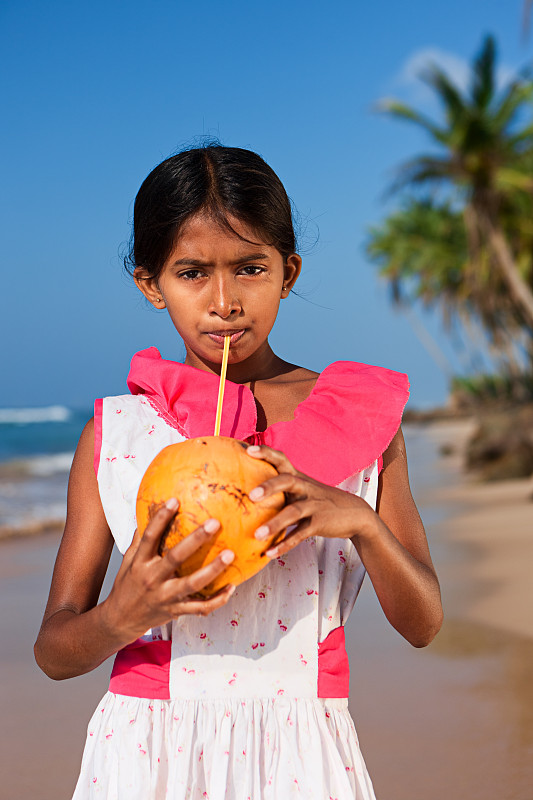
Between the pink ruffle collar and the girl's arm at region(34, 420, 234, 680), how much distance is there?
0.18 m

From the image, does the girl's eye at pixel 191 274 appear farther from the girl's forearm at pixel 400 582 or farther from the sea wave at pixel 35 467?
the sea wave at pixel 35 467

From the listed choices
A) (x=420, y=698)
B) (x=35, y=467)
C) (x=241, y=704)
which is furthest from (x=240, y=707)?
(x=35, y=467)

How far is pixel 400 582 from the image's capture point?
1427 mm

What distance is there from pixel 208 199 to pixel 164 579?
74 centimetres

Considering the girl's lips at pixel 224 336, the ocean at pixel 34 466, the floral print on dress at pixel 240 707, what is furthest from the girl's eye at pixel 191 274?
the ocean at pixel 34 466

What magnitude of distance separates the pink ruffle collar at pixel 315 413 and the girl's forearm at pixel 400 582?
16cm

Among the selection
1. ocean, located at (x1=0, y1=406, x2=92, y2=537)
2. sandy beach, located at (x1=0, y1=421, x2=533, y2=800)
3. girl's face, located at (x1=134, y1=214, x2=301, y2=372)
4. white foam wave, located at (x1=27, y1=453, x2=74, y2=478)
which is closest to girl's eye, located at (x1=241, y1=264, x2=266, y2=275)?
girl's face, located at (x1=134, y1=214, x2=301, y2=372)

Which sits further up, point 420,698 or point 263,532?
point 263,532

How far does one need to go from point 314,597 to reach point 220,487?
43cm

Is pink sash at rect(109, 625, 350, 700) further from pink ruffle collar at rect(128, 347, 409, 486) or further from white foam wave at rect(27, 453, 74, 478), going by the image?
white foam wave at rect(27, 453, 74, 478)

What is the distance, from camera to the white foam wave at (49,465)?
16.2 m

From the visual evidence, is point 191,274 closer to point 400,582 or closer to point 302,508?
point 302,508

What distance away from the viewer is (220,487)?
3.82ft

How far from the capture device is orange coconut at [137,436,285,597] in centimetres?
116
